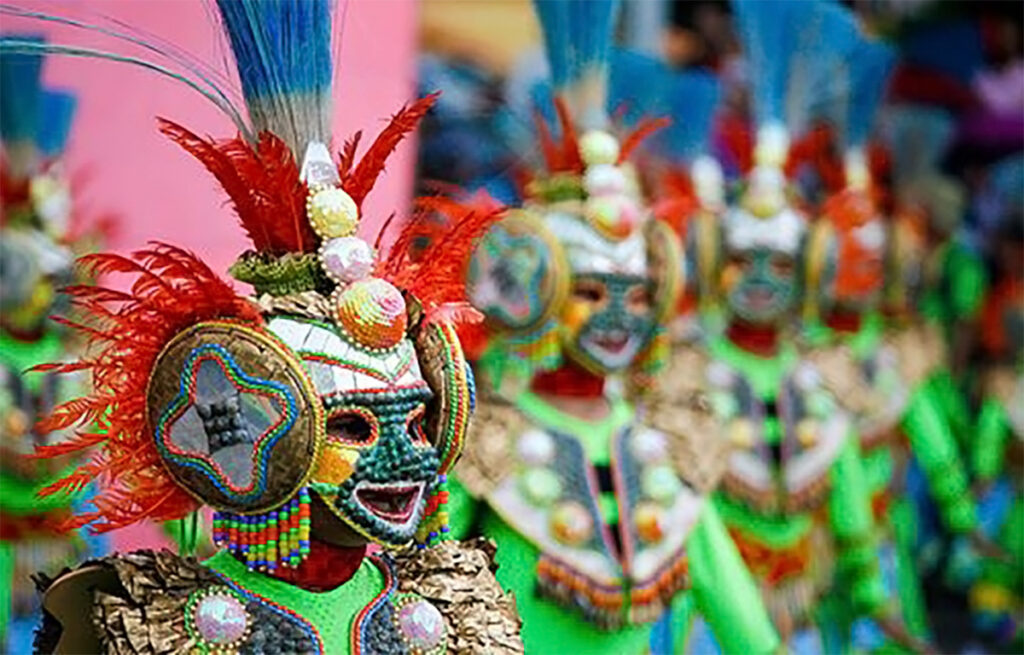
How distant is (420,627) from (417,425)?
311 millimetres

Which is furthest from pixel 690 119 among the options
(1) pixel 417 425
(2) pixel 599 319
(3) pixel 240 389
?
(3) pixel 240 389

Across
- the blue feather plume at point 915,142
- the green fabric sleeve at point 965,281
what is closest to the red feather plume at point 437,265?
the blue feather plume at point 915,142

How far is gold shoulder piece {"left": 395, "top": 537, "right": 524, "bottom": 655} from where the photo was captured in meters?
3.34

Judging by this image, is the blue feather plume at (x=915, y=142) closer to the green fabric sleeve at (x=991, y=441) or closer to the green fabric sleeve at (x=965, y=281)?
the green fabric sleeve at (x=965, y=281)

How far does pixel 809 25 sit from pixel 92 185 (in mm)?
2004

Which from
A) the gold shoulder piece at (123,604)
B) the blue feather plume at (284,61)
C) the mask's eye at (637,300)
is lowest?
the mask's eye at (637,300)

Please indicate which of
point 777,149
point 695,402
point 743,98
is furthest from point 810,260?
point 743,98

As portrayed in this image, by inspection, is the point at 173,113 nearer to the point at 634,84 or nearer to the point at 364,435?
the point at 364,435

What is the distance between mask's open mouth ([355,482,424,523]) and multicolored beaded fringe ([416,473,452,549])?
0.10 m

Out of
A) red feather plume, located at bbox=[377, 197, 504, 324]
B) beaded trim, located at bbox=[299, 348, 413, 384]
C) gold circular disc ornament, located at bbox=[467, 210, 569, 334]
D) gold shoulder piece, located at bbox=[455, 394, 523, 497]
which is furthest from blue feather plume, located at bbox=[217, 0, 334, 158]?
gold circular disc ornament, located at bbox=[467, 210, 569, 334]

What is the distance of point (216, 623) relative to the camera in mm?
3115

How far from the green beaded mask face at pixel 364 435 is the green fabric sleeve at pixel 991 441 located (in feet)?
16.0

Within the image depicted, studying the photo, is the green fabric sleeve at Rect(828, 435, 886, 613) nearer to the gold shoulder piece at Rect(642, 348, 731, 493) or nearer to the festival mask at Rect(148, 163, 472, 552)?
the gold shoulder piece at Rect(642, 348, 731, 493)

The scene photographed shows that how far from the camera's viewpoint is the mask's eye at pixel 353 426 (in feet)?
10.2
